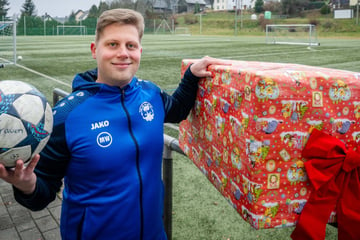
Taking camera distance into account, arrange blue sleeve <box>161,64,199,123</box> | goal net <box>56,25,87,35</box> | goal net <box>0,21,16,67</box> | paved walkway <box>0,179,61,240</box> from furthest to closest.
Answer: goal net <box>56,25,87,35</box>
goal net <box>0,21,16,67</box>
paved walkway <box>0,179,61,240</box>
blue sleeve <box>161,64,199,123</box>

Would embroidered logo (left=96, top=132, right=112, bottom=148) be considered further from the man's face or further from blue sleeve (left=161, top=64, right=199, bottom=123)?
blue sleeve (left=161, top=64, right=199, bottom=123)

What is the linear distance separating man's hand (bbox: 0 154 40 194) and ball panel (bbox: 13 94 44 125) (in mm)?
138

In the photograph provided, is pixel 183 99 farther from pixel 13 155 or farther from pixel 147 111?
pixel 13 155

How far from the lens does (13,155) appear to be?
4.53 ft

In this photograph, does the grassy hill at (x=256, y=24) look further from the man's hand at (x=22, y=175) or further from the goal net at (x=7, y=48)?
the man's hand at (x=22, y=175)

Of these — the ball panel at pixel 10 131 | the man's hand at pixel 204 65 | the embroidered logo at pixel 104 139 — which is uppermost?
the man's hand at pixel 204 65

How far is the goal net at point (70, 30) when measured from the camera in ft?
178

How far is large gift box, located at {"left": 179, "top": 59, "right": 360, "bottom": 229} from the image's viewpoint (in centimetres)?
132

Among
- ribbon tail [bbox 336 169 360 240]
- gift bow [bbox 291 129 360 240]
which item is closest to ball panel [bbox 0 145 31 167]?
gift bow [bbox 291 129 360 240]

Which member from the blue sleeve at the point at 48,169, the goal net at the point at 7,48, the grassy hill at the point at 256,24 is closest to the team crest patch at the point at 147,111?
the blue sleeve at the point at 48,169

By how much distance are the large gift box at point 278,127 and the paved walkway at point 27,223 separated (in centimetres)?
224

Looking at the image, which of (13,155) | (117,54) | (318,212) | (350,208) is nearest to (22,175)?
(13,155)

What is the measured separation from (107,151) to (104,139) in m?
0.06

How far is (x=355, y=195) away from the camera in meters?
1.42
